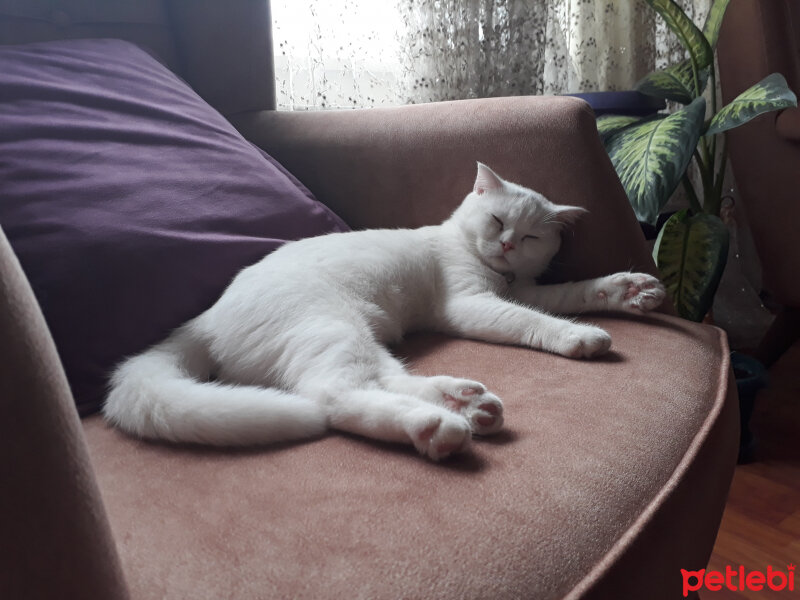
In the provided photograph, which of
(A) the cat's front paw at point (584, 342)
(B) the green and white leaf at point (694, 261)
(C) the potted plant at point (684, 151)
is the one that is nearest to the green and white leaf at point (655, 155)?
(C) the potted plant at point (684, 151)

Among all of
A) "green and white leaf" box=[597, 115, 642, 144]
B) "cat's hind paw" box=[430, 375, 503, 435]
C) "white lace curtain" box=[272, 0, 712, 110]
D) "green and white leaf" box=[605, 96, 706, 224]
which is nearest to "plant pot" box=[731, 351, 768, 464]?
"green and white leaf" box=[605, 96, 706, 224]

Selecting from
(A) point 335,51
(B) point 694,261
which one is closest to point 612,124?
(B) point 694,261

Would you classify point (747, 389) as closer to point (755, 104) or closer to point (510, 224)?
point (755, 104)

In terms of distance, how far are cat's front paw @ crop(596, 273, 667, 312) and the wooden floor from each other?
55 cm

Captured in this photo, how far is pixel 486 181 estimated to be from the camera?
1.07m

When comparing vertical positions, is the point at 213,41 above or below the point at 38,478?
above

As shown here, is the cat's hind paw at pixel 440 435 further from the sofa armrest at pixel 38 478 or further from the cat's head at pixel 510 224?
the cat's head at pixel 510 224

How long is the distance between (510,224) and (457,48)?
1.01m

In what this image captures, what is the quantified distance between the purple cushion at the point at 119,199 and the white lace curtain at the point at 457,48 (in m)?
0.66

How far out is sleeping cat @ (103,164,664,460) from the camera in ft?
2.09

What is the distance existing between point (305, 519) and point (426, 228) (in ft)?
2.47

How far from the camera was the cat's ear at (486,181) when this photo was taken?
105cm

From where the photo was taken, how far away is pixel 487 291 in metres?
1.08

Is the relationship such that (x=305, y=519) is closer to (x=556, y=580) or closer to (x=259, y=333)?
(x=556, y=580)
